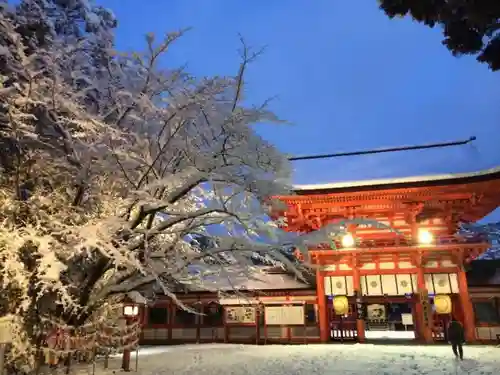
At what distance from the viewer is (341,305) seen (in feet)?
55.6

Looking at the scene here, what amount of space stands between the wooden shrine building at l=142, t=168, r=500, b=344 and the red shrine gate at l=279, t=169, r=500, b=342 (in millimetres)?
42

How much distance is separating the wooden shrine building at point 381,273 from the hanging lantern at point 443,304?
4 cm

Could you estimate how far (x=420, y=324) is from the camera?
16.1 meters

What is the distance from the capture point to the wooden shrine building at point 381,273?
16047 mm

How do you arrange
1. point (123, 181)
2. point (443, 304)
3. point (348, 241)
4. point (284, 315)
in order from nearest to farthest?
1. point (123, 181)
2. point (443, 304)
3. point (348, 241)
4. point (284, 315)

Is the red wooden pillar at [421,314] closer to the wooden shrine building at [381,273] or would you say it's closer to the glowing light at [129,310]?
the wooden shrine building at [381,273]

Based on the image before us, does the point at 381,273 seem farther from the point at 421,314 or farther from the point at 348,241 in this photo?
the point at 421,314

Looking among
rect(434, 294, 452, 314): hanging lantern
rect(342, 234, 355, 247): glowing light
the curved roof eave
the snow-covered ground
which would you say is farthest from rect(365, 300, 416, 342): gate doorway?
the curved roof eave

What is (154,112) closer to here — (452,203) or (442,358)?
(442,358)

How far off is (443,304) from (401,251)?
260 cm

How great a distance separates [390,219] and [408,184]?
92.4 inches

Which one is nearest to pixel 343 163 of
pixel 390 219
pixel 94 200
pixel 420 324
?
pixel 390 219

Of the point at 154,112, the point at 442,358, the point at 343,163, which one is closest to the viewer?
the point at 154,112

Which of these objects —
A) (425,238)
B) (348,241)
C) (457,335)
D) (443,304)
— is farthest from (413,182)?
(457,335)
